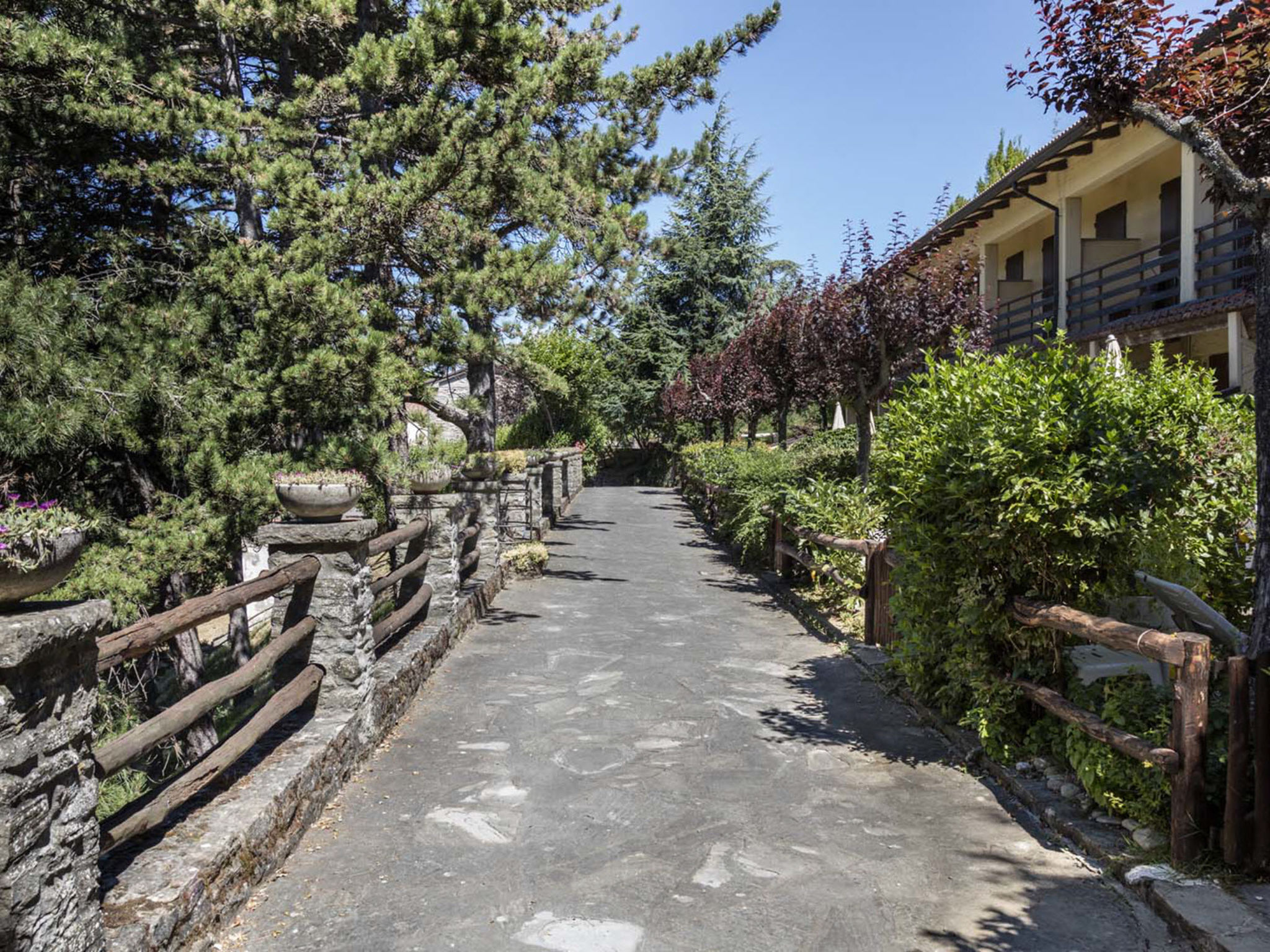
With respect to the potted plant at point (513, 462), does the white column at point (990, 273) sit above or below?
above

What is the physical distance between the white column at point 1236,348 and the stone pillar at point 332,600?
11.8m

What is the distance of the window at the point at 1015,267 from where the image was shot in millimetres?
22047

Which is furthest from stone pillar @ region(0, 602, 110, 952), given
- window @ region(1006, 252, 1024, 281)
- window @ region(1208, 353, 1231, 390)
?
window @ region(1006, 252, 1024, 281)

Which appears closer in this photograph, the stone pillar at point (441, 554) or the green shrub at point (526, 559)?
the stone pillar at point (441, 554)

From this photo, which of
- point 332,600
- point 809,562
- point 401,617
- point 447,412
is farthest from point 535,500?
point 332,600

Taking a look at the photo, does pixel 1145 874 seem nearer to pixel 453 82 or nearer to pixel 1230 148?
pixel 1230 148

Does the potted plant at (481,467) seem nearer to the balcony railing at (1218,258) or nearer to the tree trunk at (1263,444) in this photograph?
the tree trunk at (1263,444)

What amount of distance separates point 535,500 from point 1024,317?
11.9m

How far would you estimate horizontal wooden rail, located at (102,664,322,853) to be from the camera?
3.38 metres

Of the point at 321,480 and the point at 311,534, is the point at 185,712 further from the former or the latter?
the point at 321,480

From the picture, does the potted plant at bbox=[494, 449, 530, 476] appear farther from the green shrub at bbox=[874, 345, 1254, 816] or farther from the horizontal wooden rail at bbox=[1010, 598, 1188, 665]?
the horizontal wooden rail at bbox=[1010, 598, 1188, 665]

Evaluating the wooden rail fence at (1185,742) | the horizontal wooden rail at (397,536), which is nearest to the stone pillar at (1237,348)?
the wooden rail fence at (1185,742)

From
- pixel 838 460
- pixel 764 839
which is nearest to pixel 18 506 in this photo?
pixel 764 839

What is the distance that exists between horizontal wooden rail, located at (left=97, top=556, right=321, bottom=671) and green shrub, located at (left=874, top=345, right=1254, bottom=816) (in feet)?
11.8
